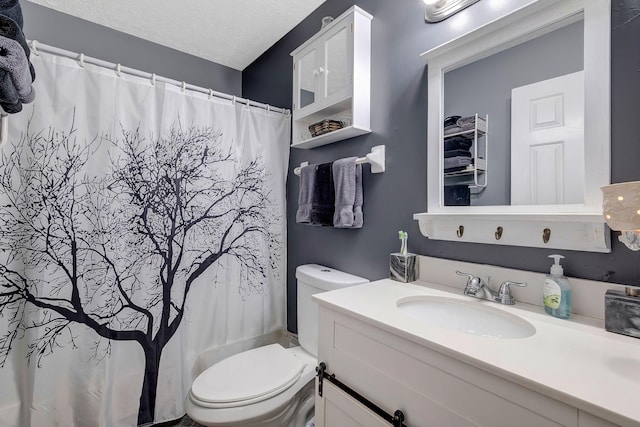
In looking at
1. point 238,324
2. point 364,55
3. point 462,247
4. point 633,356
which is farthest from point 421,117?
point 238,324

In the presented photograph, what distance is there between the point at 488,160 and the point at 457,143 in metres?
0.14

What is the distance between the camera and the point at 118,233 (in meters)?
1.50

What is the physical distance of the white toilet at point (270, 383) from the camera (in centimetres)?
117

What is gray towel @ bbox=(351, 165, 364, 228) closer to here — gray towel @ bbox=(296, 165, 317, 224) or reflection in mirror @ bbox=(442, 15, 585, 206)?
gray towel @ bbox=(296, 165, 317, 224)

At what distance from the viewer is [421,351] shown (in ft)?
2.41

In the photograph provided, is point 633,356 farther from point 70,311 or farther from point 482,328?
point 70,311

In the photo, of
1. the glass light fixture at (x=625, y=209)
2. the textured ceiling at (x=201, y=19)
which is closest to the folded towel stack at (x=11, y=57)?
the textured ceiling at (x=201, y=19)

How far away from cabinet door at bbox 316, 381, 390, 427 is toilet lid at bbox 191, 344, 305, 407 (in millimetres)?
292

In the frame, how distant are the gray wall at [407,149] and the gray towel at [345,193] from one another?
96mm

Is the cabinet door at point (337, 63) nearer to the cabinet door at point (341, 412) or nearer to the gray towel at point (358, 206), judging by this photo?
the gray towel at point (358, 206)

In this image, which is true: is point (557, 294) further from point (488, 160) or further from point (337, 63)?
point (337, 63)

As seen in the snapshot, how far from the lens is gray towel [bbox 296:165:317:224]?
1.61 meters

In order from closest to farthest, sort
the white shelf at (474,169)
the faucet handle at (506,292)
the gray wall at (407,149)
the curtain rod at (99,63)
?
the gray wall at (407,149), the faucet handle at (506,292), the white shelf at (474,169), the curtain rod at (99,63)

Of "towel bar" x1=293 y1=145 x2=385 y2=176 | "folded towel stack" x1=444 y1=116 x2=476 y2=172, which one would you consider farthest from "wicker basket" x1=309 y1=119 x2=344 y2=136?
"folded towel stack" x1=444 y1=116 x2=476 y2=172
